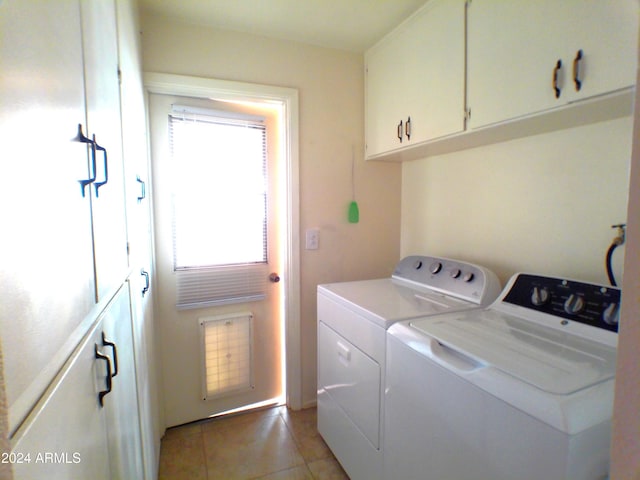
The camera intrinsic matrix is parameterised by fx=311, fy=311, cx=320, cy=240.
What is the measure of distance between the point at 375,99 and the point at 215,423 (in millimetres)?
2404

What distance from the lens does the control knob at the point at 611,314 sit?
0.99 meters

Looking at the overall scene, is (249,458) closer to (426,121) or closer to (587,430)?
(587,430)

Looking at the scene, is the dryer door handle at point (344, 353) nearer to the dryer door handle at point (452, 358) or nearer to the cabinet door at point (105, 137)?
the dryer door handle at point (452, 358)

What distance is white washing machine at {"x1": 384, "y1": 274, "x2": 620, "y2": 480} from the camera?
67cm

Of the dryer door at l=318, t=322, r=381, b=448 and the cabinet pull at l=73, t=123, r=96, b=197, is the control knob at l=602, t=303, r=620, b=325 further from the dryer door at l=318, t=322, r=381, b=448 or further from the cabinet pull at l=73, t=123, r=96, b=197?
the cabinet pull at l=73, t=123, r=96, b=197

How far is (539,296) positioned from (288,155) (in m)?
1.55

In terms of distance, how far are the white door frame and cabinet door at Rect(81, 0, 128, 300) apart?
796 mm

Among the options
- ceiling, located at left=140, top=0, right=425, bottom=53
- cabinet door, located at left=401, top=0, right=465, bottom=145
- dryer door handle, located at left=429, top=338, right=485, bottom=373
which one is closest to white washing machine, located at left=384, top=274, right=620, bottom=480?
dryer door handle, located at left=429, top=338, right=485, bottom=373

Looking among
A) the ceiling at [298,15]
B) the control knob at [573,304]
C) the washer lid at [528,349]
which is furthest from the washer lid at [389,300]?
the ceiling at [298,15]

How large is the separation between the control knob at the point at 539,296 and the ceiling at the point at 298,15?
1.53m

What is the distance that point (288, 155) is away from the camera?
203cm

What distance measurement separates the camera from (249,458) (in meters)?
1.77

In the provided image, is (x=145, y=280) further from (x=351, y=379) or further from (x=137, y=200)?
(x=351, y=379)

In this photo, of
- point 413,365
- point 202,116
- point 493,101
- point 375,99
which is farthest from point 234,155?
point 413,365
